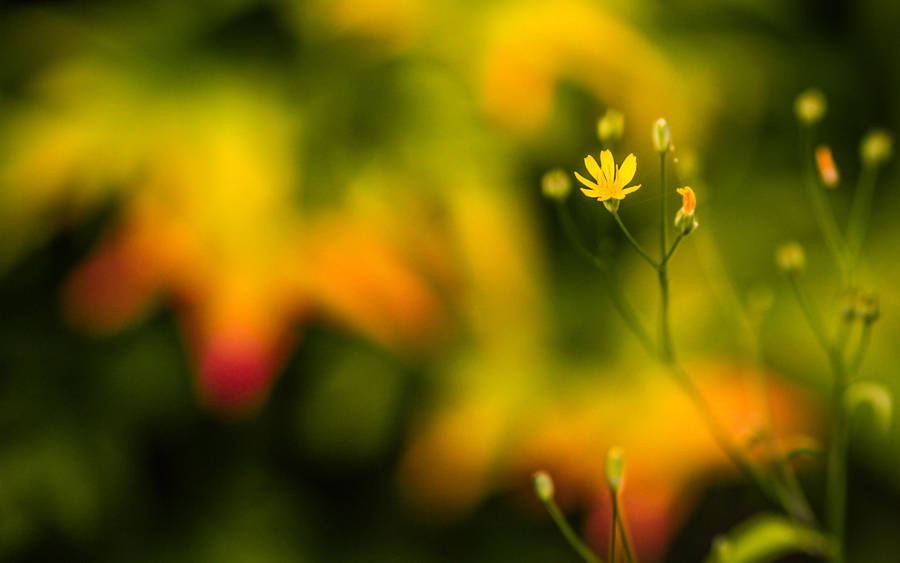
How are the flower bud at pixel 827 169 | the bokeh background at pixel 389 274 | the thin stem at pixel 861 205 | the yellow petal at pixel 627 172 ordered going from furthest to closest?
the thin stem at pixel 861 205 → the bokeh background at pixel 389 274 → the flower bud at pixel 827 169 → the yellow petal at pixel 627 172

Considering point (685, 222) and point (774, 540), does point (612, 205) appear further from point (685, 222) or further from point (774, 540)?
point (774, 540)

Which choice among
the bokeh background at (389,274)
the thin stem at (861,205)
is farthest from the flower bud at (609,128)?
the thin stem at (861,205)

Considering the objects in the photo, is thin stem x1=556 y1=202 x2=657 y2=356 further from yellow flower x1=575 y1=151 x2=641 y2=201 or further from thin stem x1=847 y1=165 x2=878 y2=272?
thin stem x1=847 y1=165 x2=878 y2=272

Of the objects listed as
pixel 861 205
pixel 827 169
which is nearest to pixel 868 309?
pixel 827 169

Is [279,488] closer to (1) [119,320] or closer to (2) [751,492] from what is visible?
(1) [119,320]

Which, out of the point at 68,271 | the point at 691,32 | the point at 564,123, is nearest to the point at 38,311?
the point at 68,271

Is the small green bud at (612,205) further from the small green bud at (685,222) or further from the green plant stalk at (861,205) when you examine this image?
the green plant stalk at (861,205)
